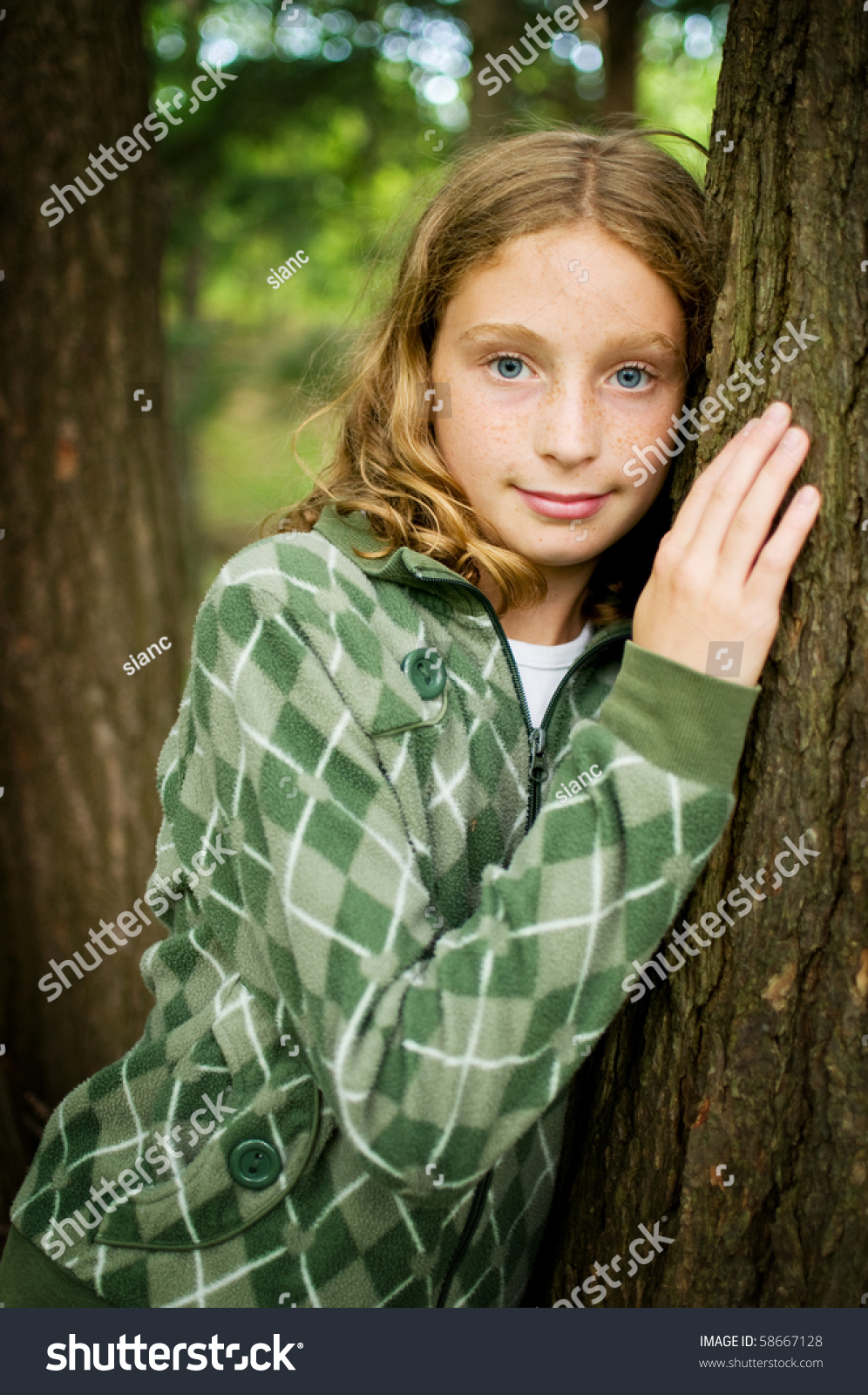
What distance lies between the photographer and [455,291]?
1.75m

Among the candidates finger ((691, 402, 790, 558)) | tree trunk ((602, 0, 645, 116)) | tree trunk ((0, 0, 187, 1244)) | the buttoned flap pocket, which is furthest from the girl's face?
tree trunk ((602, 0, 645, 116))

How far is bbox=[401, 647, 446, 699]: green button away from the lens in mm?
1505

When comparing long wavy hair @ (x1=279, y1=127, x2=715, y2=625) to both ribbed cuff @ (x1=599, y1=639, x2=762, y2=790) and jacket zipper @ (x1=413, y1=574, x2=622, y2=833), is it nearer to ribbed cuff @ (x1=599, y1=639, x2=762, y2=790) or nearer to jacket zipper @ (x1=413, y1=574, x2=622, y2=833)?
jacket zipper @ (x1=413, y1=574, x2=622, y2=833)

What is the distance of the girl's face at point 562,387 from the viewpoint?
1586 millimetres

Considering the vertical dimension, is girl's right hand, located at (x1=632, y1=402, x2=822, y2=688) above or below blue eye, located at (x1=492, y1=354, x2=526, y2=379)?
below

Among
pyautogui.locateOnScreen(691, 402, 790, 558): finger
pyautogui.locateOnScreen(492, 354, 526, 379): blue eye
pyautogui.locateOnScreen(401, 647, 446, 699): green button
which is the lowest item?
pyautogui.locateOnScreen(401, 647, 446, 699): green button

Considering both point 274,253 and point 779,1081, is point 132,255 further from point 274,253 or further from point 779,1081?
point 274,253

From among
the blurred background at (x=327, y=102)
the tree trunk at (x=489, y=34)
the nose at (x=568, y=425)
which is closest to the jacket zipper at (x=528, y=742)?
the nose at (x=568, y=425)

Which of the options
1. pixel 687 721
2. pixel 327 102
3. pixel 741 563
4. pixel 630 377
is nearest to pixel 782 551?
pixel 741 563

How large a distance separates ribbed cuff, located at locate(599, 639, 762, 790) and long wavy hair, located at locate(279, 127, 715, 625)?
16.9 inches

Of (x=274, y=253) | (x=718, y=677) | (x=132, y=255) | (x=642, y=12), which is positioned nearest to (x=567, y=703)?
(x=718, y=677)

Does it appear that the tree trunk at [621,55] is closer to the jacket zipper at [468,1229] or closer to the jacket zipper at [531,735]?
the jacket zipper at [531,735]

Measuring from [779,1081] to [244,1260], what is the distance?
0.82m

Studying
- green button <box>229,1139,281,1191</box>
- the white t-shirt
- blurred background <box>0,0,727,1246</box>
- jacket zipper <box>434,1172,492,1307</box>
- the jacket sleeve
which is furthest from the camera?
blurred background <box>0,0,727,1246</box>
